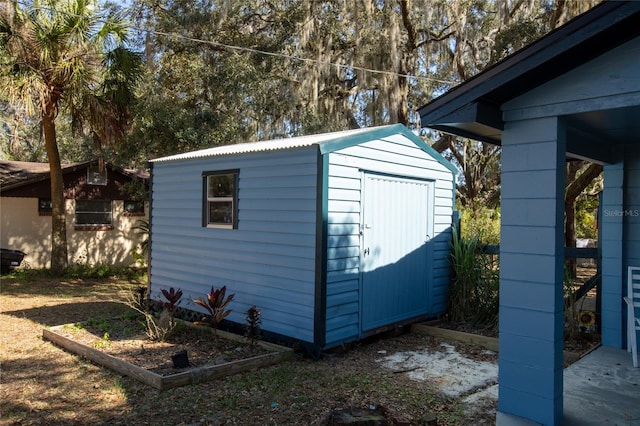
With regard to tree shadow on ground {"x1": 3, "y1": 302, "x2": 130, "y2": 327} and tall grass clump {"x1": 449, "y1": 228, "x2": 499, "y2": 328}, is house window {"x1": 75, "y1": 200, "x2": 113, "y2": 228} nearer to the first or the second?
tree shadow on ground {"x1": 3, "y1": 302, "x2": 130, "y2": 327}

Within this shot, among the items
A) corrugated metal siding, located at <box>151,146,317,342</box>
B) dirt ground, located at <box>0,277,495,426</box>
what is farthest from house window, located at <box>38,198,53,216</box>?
dirt ground, located at <box>0,277,495,426</box>

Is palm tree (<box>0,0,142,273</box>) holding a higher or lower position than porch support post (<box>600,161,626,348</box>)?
higher

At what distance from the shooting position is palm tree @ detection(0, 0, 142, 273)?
10.1 m

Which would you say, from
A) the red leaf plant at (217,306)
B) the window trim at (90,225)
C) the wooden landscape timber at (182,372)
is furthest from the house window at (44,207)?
the red leaf plant at (217,306)

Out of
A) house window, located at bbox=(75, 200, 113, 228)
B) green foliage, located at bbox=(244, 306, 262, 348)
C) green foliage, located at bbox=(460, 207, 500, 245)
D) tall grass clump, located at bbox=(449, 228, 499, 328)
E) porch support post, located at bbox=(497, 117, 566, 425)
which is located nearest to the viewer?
porch support post, located at bbox=(497, 117, 566, 425)

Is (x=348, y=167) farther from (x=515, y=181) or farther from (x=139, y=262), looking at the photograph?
(x=139, y=262)

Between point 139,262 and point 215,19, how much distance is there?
7443 mm

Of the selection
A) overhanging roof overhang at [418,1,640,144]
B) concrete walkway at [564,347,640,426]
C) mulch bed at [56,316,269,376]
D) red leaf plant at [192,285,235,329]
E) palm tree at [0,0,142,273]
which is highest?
palm tree at [0,0,142,273]

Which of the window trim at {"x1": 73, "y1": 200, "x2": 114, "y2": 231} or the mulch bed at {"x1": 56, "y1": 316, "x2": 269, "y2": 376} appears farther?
the window trim at {"x1": 73, "y1": 200, "x2": 114, "y2": 231}

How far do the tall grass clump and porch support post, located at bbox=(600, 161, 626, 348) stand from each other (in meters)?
1.78

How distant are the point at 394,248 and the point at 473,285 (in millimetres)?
1550

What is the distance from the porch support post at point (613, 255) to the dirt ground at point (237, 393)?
1316 millimetres

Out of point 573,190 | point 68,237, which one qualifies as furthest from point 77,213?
point 573,190
